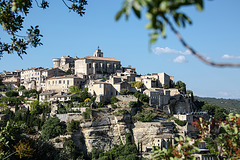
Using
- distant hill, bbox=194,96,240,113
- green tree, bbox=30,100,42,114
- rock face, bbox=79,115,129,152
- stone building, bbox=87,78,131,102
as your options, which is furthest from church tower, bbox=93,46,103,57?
distant hill, bbox=194,96,240,113

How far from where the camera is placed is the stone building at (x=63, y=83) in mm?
51000

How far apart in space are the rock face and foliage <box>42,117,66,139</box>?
9.48 feet

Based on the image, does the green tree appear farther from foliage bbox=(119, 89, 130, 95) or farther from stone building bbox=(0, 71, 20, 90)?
stone building bbox=(0, 71, 20, 90)

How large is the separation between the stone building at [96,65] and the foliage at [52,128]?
18196 millimetres

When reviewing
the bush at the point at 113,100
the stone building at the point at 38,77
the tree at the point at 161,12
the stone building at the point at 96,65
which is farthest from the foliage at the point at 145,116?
the tree at the point at 161,12

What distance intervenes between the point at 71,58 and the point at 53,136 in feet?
94.8

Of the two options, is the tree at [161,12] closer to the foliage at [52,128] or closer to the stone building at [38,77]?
the foliage at [52,128]

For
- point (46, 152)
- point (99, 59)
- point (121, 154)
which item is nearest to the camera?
point (46, 152)

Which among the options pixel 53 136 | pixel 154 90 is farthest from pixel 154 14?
pixel 154 90

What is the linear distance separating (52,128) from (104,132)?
6.73m

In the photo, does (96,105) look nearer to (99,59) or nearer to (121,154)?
(121,154)

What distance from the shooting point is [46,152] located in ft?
98.0

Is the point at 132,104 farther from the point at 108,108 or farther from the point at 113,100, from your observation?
the point at 108,108

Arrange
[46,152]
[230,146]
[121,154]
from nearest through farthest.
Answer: [230,146] < [46,152] < [121,154]
